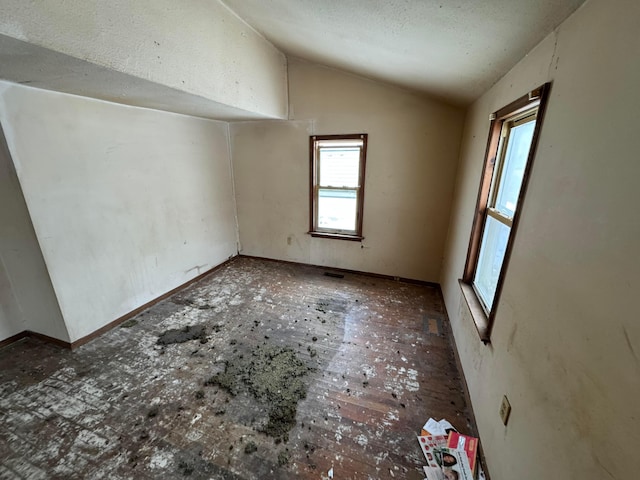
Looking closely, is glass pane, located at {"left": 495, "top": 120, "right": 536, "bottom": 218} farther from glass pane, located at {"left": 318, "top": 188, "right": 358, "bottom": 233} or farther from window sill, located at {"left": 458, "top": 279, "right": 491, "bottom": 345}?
glass pane, located at {"left": 318, "top": 188, "right": 358, "bottom": 233}

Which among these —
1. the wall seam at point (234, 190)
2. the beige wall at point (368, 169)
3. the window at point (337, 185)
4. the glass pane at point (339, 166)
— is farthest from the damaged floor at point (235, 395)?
the glass pane at point (339, 166)

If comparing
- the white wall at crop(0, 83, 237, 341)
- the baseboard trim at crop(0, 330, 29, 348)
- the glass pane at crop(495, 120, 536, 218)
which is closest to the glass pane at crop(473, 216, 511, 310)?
the glass pane at crop(495, 120, 536, 218)

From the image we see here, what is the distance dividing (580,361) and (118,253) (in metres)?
3.27

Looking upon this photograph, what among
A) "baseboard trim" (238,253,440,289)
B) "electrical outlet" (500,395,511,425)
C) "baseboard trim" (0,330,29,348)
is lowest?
"baseboard trim" (0,330,29,348)

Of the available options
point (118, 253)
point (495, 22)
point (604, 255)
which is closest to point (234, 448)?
point (604, 255)

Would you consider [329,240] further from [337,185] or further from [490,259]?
[490,259]

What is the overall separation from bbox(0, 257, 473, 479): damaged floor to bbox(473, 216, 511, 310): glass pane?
2.22ft

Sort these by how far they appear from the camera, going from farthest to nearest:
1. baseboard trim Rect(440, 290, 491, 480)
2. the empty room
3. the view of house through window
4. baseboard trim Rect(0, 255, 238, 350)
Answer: baseboard trim Rect(0, 255, 238, 350) < the view of house through window < baseboard trim Rect(440, 290, 491, 480) < the empty room

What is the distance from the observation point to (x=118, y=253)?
253cm

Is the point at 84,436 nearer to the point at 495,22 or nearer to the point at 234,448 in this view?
the point at 234,448

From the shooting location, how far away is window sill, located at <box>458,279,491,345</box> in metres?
1.57

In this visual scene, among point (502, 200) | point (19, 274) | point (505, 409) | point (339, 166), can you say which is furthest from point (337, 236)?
point (19, 274)

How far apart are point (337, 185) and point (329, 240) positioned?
0.80m

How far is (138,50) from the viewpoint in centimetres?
148
